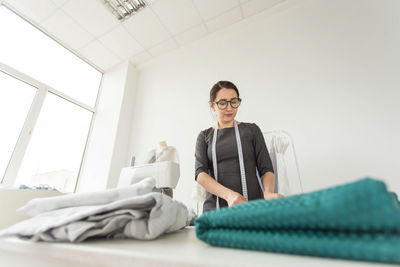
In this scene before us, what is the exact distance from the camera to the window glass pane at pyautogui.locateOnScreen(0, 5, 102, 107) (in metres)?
1.82

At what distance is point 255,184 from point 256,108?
1.05m

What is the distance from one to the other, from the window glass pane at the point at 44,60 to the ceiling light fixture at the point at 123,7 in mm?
970

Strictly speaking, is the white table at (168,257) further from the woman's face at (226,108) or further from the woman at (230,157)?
the woman's face at (226,108)

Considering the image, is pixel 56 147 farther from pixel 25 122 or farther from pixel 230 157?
pixel 230 157

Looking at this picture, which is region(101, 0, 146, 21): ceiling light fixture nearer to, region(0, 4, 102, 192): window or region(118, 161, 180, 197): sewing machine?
region(0, 4, 102, 192): window

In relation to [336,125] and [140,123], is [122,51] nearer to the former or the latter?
[140,123]

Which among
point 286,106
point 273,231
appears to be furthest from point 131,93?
point 273,231

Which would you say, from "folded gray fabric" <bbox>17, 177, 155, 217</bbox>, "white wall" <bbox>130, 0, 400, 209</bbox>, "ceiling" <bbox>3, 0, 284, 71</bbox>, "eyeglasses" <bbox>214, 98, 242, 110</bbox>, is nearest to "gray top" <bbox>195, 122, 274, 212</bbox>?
"eyeglasses" <bbox>214, 98, 242, 110</bbox>

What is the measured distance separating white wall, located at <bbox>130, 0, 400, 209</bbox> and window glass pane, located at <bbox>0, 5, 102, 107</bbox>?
102 cm

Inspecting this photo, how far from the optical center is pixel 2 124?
1.66 meters

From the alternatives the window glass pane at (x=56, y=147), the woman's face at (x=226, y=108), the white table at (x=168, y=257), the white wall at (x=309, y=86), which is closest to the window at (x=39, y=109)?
the window glass pane at (x=56, y=147)

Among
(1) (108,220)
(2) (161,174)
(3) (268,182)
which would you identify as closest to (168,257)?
(1) (108,220)

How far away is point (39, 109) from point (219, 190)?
7.69 feet

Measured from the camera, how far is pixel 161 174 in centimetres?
107
